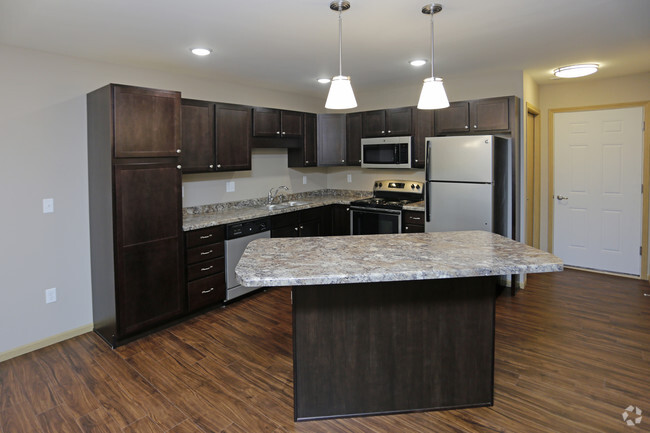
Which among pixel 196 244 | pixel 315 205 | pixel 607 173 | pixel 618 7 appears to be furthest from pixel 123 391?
pixel 607 173

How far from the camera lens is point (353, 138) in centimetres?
553

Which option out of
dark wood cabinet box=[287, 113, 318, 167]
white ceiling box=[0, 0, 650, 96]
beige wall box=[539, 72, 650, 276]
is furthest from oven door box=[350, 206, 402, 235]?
beige wall box=[539, 72, 650, 276]

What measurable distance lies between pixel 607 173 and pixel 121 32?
17.5 feet

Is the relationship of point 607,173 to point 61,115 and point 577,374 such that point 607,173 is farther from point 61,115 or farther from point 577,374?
point 61,115

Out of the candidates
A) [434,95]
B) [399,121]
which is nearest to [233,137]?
[399,121]

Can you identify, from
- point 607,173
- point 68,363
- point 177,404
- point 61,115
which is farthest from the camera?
point 607,173

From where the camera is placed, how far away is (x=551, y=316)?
12.3 feet

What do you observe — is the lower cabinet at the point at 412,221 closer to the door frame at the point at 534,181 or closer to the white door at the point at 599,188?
the door frame at the point at 534,181

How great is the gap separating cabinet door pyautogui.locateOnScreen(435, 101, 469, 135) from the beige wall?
4.86 ft

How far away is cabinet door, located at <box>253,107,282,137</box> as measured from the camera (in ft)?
15.4

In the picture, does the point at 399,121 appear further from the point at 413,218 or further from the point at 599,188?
the point at 599,188

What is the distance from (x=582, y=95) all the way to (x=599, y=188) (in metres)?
1.16

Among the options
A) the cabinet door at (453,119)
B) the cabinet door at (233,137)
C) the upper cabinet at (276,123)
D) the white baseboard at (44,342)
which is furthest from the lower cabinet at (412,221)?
the white baseboard at (44,342)

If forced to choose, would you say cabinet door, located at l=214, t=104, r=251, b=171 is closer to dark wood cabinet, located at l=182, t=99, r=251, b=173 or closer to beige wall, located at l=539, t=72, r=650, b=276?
dark wood cabinet, located at l=182, t=99, r=251, b=173
